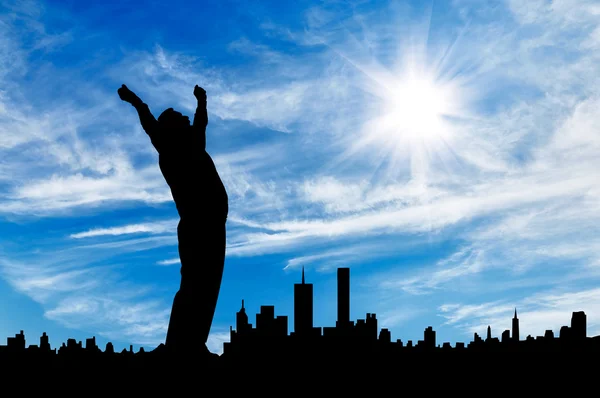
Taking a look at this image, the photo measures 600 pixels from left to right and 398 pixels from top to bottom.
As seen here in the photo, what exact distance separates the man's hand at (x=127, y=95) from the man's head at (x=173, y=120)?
55cm

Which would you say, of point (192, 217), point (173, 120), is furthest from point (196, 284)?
point (173, 120)

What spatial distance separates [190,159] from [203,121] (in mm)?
799

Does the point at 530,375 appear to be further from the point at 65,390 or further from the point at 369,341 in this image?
the point at 65,390

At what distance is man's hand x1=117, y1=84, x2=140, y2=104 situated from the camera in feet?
37.5

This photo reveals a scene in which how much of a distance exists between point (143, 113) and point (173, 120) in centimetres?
55

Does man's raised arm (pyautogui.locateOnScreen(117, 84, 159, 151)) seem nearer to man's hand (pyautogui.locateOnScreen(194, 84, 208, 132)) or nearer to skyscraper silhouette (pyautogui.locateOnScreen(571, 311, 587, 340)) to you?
man's hand (pyautogui.locateOnScreen(194, 84, 208, 132))

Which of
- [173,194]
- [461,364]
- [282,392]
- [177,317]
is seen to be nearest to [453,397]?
[461,364]

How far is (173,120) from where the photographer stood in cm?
1118

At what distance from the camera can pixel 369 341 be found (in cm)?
1180

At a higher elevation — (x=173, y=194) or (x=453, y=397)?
(x=173, y=194)

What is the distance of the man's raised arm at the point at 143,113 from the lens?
11.2m

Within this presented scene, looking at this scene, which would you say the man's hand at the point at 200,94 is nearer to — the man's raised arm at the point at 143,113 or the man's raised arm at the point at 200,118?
the man's raised arm at the point at 200,118

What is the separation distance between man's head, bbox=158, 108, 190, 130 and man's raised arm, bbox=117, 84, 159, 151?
0.14 meters

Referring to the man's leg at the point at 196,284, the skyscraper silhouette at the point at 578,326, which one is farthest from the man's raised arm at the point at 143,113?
the skyscraper silhouette at the point at 578,326
